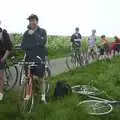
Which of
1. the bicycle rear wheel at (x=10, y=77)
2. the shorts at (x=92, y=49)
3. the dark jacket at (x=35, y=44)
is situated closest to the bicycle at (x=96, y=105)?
the dark jacket at (x=35, y=44)

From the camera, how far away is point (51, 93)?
11922mm

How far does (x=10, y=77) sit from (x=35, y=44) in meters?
3.36

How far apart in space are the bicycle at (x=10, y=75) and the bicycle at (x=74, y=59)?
7.48m

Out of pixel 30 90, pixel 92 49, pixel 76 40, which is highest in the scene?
pixel 76 40

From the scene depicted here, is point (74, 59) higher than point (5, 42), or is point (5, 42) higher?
point (5, 42)

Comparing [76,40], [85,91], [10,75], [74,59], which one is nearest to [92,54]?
[76,40]

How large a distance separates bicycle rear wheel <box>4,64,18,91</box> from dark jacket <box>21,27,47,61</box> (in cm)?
252

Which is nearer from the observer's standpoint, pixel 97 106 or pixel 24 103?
pixel 24 103

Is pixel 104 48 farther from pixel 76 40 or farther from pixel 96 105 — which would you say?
pixel 96 105

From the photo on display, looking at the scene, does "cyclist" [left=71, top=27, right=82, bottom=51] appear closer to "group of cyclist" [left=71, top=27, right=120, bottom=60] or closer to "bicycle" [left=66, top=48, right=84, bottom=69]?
"group of cyclist" [left=71, top=27, right=120, bottom=60]

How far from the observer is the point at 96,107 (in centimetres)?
1045

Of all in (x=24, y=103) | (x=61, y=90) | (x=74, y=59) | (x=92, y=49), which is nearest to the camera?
(x=24, y=103)

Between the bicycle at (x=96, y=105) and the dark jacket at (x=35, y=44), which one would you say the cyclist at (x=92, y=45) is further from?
the dark jacket at (x=35, y=44)

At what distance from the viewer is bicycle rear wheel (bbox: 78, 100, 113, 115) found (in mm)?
10102
